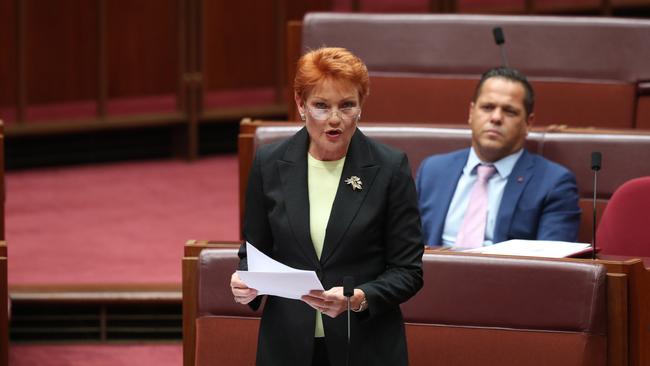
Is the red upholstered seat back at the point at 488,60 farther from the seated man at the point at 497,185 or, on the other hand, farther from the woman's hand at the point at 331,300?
the woman's hand at the point at 331,300

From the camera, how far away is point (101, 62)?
84.5 inches

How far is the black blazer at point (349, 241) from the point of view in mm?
806

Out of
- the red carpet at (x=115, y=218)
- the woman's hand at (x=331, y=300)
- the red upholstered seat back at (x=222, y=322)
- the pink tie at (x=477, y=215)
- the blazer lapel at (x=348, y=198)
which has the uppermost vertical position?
the blazer lapel at (x=348, y=198)

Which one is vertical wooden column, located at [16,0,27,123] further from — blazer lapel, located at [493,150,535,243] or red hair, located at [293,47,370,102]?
red hair, located at [293,47,370,102]

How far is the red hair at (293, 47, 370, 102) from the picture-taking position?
0.80 meters

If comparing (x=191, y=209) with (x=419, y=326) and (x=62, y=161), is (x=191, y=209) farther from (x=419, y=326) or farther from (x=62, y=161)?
(x=419, y=326)

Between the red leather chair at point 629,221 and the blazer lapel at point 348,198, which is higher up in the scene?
the blazer lapel at point 348,198

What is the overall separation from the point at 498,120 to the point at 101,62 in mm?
1006

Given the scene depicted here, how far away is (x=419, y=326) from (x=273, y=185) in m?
0.26

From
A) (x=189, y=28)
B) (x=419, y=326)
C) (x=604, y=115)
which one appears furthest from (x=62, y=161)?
(x=419, y=326)

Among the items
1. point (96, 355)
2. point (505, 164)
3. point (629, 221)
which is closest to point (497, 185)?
point (505, 164)

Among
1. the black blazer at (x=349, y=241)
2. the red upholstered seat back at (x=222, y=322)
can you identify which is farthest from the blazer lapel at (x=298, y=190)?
the red upholstered seat back at (x=222, y=322)

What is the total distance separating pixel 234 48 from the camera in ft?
7.43

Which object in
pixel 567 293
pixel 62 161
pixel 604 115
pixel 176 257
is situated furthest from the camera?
pixel 62 161
